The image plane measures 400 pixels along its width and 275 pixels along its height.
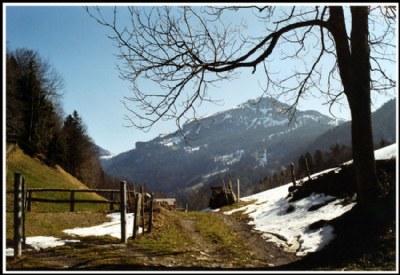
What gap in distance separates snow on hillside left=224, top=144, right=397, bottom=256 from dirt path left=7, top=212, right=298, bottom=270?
664 millimetres

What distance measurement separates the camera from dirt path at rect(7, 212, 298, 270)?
879 centimetres

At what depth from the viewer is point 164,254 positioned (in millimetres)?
10758

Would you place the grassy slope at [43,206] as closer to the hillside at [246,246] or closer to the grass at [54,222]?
the grass at [54,222]

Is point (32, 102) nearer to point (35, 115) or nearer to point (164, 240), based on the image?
point (35, 115)

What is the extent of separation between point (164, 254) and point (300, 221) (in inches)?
312

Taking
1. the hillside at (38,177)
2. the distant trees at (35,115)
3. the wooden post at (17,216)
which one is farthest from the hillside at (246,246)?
the distant trees at (35,115)

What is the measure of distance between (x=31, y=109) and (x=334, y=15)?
45975 mm

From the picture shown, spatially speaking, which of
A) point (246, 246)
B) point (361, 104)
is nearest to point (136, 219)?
point (246, 246)

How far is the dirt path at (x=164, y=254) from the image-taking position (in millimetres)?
Result: 8789

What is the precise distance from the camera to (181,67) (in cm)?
1191

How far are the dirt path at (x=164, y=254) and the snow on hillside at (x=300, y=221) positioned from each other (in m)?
0.66

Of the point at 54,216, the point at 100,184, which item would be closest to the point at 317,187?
the point at 54,216

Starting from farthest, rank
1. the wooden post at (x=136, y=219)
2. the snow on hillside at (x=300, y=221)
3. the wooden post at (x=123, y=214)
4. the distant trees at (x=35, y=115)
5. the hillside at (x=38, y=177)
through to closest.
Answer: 1. the distant trees at (x=35, y=115)
2. the hillside at (x=38, y=177)
3. the wooden post at (x=136, y=219)
4. the snow on hillside at (x=300, y=221)
5. the wooden post at (x=123, y=214)

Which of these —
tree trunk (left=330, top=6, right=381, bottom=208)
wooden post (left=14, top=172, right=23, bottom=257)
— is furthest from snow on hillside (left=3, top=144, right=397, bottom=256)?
tree trunk (left=330, top=6, right=381, bottom=208)
